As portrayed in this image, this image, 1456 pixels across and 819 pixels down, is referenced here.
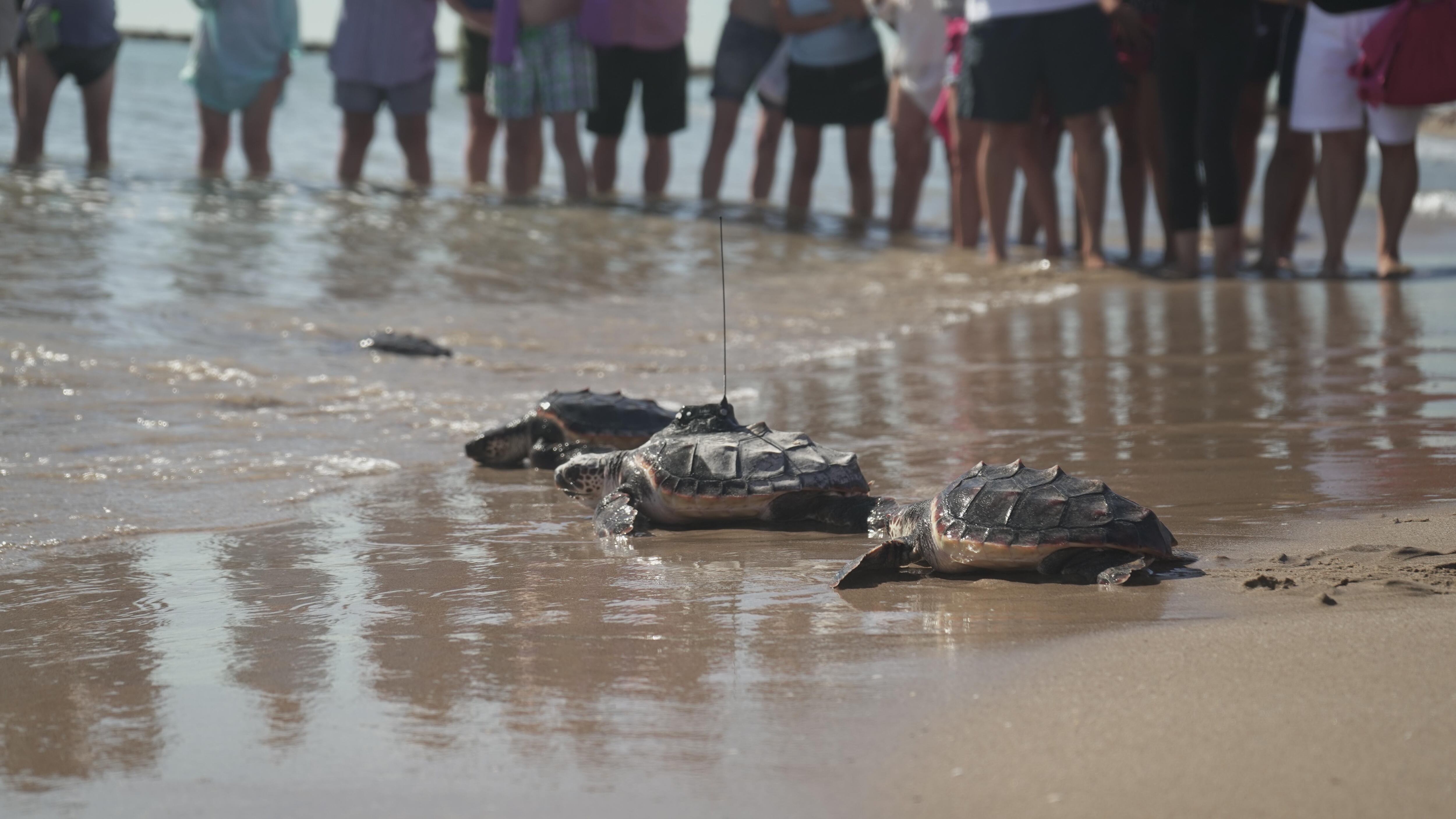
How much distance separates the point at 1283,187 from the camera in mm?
8680

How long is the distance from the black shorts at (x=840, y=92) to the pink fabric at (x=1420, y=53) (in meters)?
4.39

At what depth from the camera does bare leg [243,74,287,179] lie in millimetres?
11648

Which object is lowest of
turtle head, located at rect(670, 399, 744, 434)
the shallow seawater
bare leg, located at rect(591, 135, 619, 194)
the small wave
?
the small wave

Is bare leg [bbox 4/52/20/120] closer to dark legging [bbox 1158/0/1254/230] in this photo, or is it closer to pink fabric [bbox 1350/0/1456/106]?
dark legging [bbox 1158/0/1254/230]

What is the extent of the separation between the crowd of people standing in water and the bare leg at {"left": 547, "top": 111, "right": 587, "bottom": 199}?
0.07 feet

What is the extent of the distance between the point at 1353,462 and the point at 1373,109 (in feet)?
14.9

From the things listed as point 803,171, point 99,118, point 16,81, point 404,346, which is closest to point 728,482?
point 404,346

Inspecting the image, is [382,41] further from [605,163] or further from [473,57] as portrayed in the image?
[605,163]

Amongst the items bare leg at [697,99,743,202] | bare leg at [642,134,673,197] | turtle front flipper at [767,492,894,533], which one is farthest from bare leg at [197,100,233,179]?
turtle front flipper at [767,492,894,533]

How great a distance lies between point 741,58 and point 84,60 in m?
5.23

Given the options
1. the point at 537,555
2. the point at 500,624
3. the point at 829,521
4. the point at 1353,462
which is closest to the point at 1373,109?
the point at 1353,462

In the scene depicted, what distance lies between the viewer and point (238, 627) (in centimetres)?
266

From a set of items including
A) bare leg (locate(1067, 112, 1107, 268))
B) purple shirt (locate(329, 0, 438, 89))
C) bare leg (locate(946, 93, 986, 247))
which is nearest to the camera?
bare leg (locate(1067, 112, 1107, 268))

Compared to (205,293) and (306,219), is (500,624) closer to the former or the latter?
(205,293)
